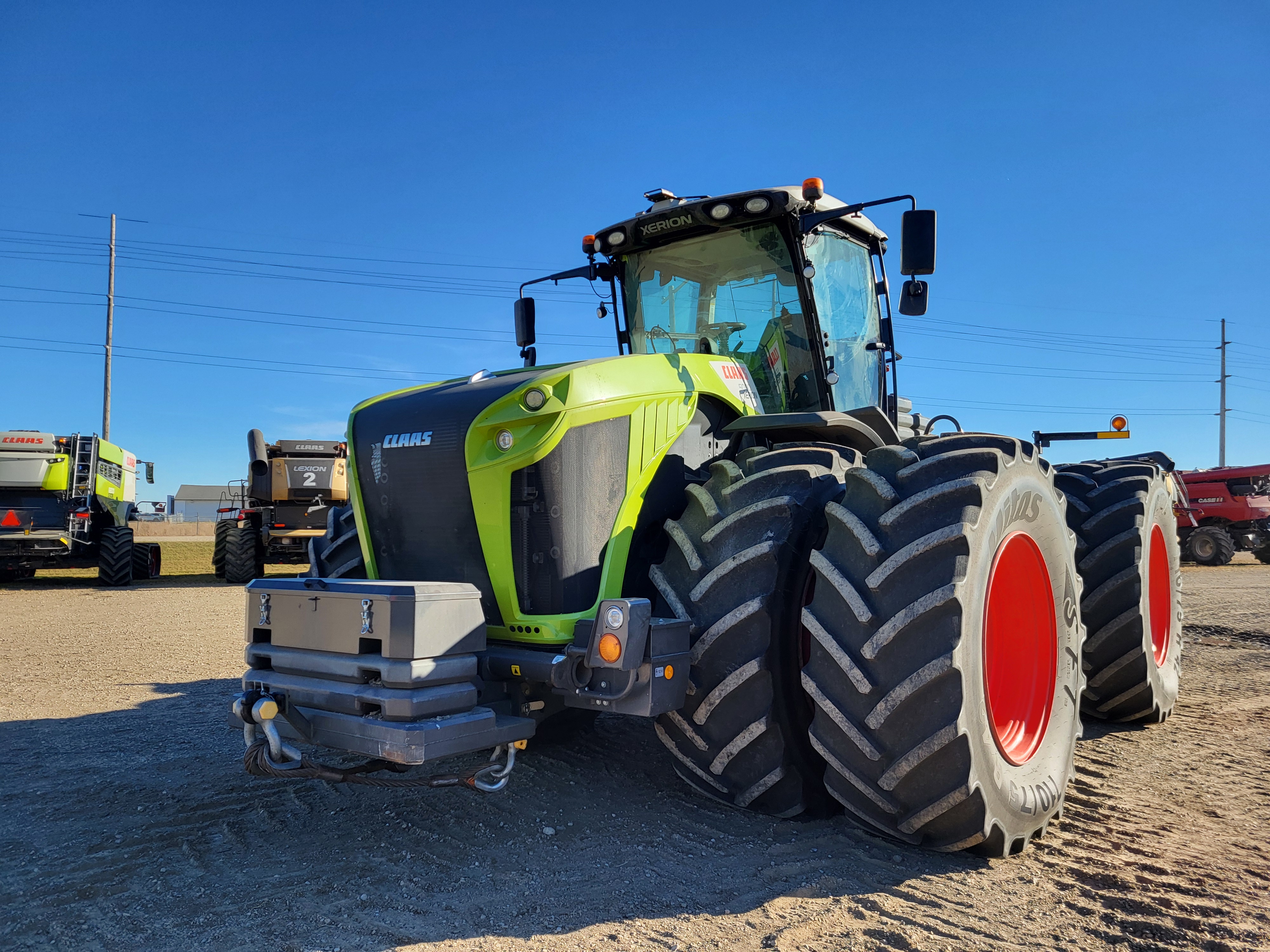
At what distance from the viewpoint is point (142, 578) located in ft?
62.8

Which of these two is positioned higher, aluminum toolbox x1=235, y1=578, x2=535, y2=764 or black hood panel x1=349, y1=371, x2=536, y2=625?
black hood panel x1=349, y1=371, x2=536, y2=625

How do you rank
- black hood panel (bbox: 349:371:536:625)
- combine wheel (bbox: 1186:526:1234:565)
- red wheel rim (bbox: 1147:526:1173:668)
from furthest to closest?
1. combine wheel (bbox: 1186:526:1234:565)
2. red wheel rim (bbox: 1147:526:1173:668)
3. black hood panel (bbox: 349:371:536:625)

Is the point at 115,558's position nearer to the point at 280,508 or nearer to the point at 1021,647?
the point at 280,508

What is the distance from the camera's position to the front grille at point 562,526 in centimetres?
338

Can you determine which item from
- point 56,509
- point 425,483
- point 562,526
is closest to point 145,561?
point 56,509

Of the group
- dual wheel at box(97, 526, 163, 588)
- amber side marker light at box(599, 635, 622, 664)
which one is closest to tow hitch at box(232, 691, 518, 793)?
amber side marker light at box(599, 635, 622, 664)

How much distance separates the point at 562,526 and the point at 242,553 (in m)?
15.7

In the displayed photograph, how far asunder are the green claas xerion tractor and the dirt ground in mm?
13988

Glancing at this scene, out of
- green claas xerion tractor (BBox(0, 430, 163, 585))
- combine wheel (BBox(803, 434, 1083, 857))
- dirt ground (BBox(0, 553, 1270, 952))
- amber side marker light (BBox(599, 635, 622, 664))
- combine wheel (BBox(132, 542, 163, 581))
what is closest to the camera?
dirt ground (BBox(0, 553, 1270, 952))

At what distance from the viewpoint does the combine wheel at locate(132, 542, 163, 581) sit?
18641 mm

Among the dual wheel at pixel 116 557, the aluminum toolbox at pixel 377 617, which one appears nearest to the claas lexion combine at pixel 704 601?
the aluminum toolbox at pixel 377 617

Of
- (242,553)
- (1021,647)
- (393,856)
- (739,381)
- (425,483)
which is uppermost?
(739,381)

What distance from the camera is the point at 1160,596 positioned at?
580 centimetres

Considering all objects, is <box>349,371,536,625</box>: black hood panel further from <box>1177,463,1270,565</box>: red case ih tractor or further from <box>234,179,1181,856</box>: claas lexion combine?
<box>1177,463,1270,565</box>: red case ih tractor
